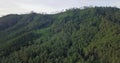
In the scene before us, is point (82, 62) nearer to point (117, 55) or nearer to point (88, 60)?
point (88, 60)

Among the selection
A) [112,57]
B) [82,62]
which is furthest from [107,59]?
Answer: [82,62]

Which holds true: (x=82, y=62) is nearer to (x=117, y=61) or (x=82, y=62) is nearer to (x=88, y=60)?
(x=88, y=60)

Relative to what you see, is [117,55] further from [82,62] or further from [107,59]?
[82,62]

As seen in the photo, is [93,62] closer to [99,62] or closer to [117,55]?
[99,62]

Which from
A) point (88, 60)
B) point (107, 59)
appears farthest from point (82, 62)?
point (107, 59)

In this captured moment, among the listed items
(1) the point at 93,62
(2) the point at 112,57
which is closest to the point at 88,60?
(1) the point at 93,62

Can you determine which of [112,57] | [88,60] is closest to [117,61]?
[112,57]
